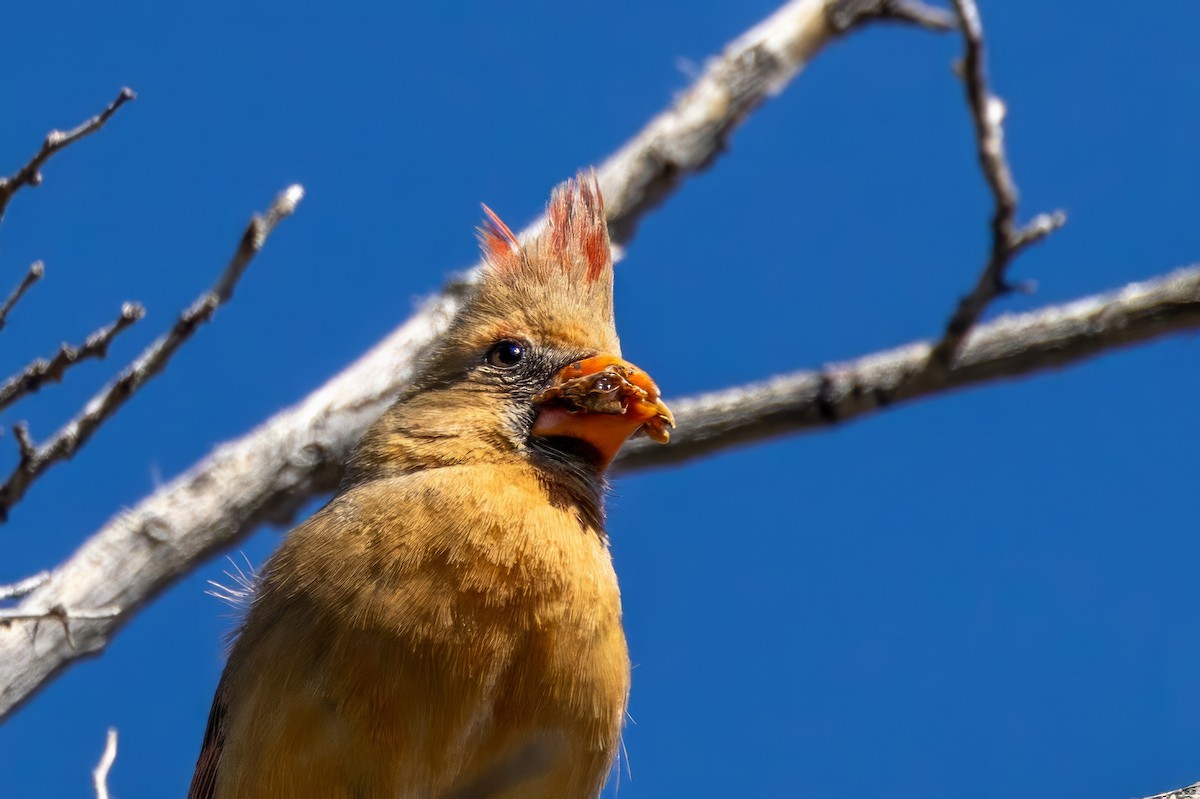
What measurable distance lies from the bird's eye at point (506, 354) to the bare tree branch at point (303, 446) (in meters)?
0.90

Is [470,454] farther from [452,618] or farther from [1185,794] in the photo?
[1185,794]

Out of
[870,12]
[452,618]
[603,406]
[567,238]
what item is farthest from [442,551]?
[870,12]

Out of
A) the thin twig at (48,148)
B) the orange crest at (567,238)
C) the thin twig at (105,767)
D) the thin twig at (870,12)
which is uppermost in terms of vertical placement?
the thin twig at (870,12)

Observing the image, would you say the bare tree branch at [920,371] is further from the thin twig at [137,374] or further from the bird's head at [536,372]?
the thin twig at [137,374]

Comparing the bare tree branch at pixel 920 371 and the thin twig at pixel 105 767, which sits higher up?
the bare tree branch at pixel 920 371

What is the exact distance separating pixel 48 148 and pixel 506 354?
1.40 metres

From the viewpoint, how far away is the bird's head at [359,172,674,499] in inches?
168

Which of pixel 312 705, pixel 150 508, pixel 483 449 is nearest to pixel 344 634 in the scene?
pixel 312 705

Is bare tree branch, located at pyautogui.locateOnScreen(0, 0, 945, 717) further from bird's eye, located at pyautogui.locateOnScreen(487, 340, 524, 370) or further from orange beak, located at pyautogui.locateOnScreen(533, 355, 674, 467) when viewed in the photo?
orange beak, located at pyautogui.locateOnScreen(533, 355, 674, 467)

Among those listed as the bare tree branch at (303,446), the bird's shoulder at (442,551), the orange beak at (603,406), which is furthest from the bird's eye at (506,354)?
the bare tree branch at (303,446)

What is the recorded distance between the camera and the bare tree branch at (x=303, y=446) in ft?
A: 15.6

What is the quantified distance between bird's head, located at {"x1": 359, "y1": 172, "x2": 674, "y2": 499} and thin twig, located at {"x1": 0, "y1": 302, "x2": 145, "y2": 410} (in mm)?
794

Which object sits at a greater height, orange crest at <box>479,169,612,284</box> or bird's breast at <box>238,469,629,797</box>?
orange crest at <box>479,169,612,284</box>

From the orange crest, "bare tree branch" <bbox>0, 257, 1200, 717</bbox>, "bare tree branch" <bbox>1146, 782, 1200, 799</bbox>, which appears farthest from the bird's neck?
"bare tree branch" <bbox>1146, 782, 1200, 799</bbox>
